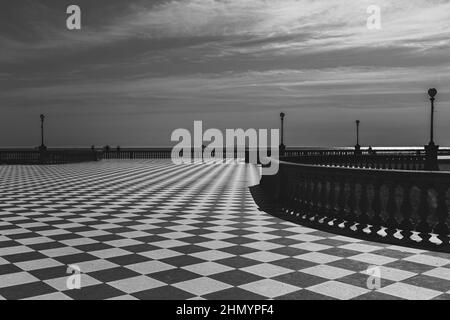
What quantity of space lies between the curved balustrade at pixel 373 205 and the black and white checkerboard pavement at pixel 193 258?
602mm

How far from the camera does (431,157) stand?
2778 cm

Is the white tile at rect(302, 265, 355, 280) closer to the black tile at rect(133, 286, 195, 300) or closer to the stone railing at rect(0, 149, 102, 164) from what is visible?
the black tile at rect(133, 286, 195, 300)

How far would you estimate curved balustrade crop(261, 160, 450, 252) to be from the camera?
7.57m

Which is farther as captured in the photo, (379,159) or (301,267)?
(379,159)

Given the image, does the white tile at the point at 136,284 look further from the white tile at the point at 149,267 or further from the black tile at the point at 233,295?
the black tile at the point at 233,295

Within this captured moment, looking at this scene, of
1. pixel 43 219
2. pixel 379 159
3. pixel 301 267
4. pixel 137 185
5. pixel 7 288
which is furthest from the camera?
pixel 379 159

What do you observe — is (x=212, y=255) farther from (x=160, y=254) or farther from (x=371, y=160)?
(x=371, y=160)

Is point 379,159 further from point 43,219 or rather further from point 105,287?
point 105,287

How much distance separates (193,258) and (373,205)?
3.68 meters

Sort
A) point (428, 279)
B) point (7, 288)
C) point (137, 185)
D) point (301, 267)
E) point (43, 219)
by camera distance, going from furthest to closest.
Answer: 1. point (137, 185)
2. point (43, 219)
3. point (301, 267)
4. point (428, 279)
5. point (7, 288)

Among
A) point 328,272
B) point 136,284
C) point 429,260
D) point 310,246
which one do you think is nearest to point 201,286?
point 136,284
